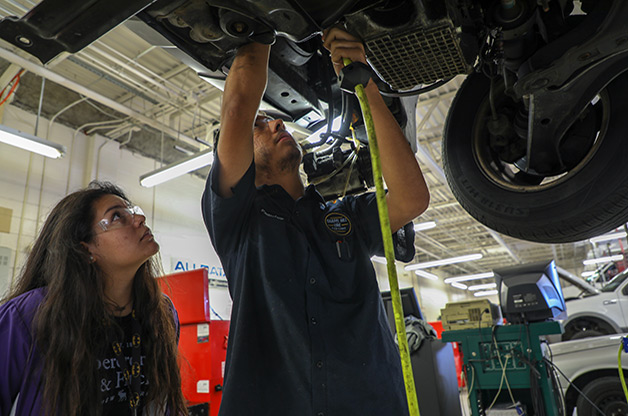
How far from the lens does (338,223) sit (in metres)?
1.30

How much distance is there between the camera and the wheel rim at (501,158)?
147 centimetres

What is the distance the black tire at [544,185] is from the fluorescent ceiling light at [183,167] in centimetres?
343

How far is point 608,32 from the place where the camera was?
1116mm

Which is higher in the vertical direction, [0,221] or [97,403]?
[0,221]

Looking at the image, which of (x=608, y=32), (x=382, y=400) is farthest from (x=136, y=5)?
(x=608, y=32)

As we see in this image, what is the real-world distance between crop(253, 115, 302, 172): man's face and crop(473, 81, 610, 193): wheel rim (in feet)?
2.35

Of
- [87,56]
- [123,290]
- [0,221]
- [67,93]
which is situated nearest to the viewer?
[123,290]

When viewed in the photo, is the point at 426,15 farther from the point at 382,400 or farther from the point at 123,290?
the point at 123,290

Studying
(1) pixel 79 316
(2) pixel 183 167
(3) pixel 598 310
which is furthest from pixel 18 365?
(3) pixel 598 310

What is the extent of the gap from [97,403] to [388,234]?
3.69 feet

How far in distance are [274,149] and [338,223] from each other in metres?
0.34

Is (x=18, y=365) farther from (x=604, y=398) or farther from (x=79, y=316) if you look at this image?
(x=604, y=398)

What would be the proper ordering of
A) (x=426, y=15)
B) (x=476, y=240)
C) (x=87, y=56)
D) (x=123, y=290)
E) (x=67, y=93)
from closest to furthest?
(x=426, y=15)
(x=123, y=290)
(x=87, y=56)
(x=67, y=93)
(x=476, y=240)

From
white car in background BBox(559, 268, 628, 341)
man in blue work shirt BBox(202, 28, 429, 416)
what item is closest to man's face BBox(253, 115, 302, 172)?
man in blue work shirt BBox(202, 28, 429, 416)
